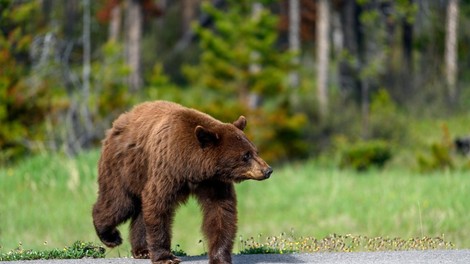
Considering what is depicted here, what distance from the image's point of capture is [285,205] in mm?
16562

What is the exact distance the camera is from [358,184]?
1747 cm

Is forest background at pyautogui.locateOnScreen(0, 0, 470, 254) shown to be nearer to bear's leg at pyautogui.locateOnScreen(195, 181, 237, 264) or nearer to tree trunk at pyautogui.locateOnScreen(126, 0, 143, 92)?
tree trunk at pyautogui.locateOnScreen(126, 0, 143, 92)

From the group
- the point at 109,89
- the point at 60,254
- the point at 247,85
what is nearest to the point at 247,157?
the point at 60,254

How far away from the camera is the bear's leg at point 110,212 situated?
8477 millimetres

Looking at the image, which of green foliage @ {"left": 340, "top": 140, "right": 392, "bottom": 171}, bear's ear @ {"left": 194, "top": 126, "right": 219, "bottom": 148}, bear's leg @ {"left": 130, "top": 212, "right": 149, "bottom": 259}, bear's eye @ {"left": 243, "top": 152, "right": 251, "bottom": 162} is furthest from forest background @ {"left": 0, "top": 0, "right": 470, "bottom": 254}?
bear's eye @ {"left": 243, "top": 152, "right": 251, "bottom": 162}

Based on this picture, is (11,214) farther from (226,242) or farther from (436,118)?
(436,118)

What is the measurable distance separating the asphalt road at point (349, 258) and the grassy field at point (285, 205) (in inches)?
154

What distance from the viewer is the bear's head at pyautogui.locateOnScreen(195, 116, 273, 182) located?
766cm

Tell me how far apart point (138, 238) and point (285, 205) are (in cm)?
814

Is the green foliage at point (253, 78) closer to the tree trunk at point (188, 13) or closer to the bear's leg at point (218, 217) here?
the bear's leg at point (218, 217)

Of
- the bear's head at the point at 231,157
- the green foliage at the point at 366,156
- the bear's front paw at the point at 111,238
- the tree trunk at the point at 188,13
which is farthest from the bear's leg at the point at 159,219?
the tree trunk at the point at 188,13

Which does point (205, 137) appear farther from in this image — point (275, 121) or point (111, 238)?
point (275, 121)

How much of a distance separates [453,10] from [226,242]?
77.7ft

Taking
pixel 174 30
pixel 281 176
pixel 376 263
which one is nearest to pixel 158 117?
pixel 376 263
